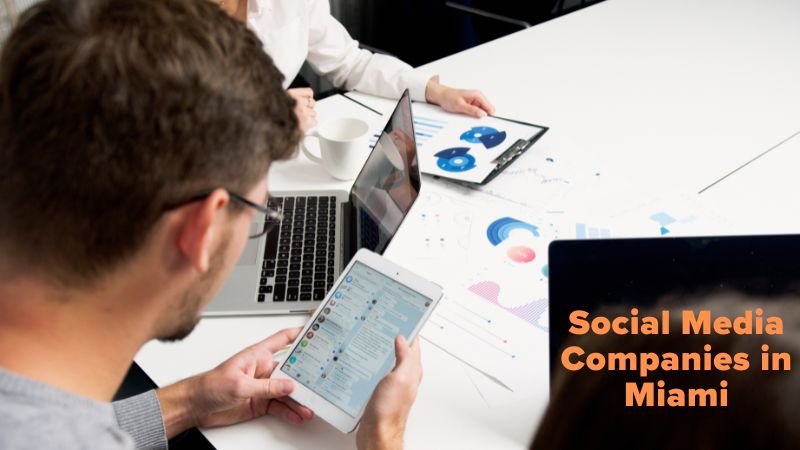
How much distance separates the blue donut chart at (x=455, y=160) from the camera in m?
1.25

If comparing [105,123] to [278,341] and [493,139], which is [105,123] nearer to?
[278,341]

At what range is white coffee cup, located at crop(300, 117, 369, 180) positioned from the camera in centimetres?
121

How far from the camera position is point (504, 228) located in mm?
1124

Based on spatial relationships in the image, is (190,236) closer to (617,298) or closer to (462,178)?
(617,298)

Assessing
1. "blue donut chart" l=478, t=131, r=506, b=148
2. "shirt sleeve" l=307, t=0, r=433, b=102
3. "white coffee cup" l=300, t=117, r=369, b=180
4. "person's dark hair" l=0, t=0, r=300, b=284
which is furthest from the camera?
"shirt sleeve" l=307, t=0, r=433, b=102

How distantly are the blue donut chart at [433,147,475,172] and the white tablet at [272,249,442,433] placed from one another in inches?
14.9

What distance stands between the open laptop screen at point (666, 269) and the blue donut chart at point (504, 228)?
14.2 inches

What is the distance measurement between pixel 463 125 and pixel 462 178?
220mm

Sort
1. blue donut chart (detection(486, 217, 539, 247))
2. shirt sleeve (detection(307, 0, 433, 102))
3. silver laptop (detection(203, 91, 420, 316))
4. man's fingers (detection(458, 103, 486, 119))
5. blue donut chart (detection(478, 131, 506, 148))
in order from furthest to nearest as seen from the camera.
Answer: shirt sleeve (detection(307, 0, 433, 102))
man's fingers (detection(458, 103, 486, 119))
blue donut chart (detection(478, 131, 506, 148))
blue donut chart (detection(486, 217, 539, 247))
silver laptop (detection(203, 91, 420, 316))

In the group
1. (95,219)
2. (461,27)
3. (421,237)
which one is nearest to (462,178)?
(421,237)

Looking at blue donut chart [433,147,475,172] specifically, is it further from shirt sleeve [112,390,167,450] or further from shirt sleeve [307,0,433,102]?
shirt sleeve [112,390,167,450]

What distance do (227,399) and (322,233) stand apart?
36cm

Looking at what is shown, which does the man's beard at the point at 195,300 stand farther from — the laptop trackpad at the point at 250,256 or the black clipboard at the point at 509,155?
the black clipboard at the point at 509,155

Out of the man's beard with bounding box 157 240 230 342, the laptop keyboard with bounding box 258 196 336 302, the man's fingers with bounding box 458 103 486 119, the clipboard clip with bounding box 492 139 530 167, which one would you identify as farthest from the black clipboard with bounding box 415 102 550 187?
the man's beard with bounding box 157 240 230 342
